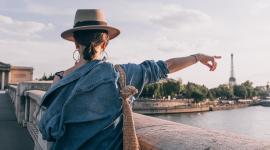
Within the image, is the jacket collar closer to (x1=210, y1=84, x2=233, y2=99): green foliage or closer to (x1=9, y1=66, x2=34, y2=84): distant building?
(x1=9, y1=66, x2=34, y2=84): distant building

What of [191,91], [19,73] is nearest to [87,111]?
[19,73]

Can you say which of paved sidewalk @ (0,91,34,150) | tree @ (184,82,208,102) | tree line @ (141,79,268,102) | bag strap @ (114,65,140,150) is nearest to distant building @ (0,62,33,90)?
tree line @ (141,79,268,102)

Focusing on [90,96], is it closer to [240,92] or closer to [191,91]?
[191,91]

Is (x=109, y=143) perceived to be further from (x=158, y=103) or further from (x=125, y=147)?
(x=158, y=103)

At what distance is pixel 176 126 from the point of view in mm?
2521

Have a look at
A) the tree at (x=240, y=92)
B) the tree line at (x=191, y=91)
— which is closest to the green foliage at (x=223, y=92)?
the tree line at (x=191, y=91)

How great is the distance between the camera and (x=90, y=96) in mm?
2334

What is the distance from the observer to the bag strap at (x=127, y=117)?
2223 millimetres

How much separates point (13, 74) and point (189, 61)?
343ft

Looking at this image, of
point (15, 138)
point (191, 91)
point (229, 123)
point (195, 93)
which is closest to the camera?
point (15, 138)

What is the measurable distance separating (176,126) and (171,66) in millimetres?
378

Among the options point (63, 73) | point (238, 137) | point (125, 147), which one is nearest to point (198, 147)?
point (238, 137)

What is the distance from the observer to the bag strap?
222 cm

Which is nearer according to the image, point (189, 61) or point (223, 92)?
point (189, 61)
